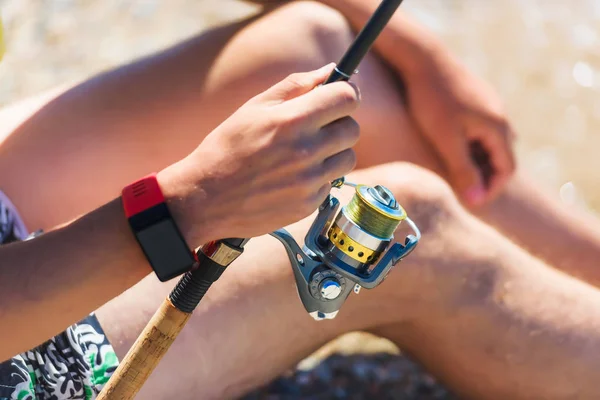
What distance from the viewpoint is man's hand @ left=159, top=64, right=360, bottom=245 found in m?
0.62

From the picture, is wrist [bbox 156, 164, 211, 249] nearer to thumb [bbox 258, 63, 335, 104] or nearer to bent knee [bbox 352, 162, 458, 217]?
thumb [bbox 258, 63, 335, 104]

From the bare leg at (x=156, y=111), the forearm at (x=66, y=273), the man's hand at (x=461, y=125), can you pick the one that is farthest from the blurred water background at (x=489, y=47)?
the forearm at (x=66, y=273)

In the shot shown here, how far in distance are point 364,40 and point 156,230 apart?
0.22 metres

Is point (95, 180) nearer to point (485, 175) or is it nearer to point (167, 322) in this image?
point (167, 322)

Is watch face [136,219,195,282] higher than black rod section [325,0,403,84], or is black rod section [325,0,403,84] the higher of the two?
black rod section [325,0,403,84]

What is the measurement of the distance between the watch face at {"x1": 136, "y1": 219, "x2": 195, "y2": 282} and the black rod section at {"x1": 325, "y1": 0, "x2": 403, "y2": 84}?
17cm

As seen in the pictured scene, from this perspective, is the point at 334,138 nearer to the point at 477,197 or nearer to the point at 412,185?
the point at 412,185

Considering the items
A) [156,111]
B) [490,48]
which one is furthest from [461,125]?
[490,48]

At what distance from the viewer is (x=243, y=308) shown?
2.87ft

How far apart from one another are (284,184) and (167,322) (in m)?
0.16

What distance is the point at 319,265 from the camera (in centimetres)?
70

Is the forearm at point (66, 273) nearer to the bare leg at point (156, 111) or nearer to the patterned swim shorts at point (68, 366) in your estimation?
the patterned swim shorts at point (68, 366)

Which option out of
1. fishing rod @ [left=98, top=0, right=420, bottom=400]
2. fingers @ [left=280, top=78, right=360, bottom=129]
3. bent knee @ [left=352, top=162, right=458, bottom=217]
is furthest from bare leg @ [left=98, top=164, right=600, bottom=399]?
fingers @ [left=280, top=78, right=360, bottom=129]

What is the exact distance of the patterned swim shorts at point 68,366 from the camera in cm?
78
